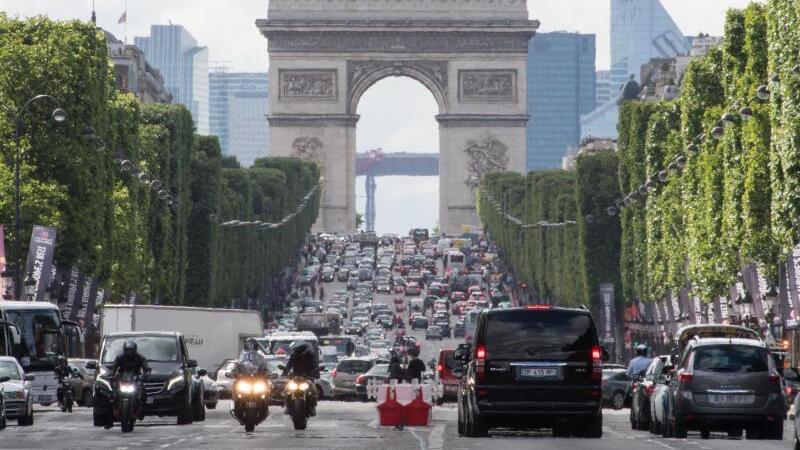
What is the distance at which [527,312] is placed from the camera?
34.7 m

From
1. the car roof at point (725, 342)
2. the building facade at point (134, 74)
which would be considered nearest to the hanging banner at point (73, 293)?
the car roof at point (725, 342)

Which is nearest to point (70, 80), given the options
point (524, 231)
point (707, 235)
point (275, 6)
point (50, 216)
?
point (50, 216)

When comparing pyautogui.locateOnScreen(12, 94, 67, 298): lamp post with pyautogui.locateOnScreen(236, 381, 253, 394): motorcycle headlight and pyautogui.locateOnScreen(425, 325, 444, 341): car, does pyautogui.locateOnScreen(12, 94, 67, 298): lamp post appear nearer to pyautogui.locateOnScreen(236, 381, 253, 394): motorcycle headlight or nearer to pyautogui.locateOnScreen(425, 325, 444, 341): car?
pyautogui.locateOnScreen(236, 381, 253, 394): motorcycle headlight

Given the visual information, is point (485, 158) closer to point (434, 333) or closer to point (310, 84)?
point (310, 84)

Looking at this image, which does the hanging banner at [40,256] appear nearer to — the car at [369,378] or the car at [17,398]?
the car at [369,378]

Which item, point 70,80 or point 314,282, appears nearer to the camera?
point 70,80

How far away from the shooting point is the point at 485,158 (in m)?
190

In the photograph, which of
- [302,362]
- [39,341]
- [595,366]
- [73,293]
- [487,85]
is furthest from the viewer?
[487,85]

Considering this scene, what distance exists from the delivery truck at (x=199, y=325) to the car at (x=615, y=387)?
12.0 meters

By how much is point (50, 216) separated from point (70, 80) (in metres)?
4.83

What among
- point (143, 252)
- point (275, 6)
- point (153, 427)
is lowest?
point (153, 427)

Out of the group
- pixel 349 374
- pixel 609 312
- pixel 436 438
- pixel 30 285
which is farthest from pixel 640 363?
pixel 609 312

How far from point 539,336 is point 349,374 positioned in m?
36.6

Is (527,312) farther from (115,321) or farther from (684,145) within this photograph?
(684,145)
